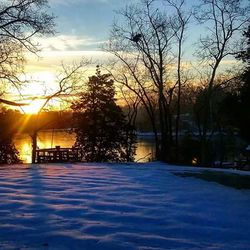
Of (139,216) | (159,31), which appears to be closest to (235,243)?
(139,216)

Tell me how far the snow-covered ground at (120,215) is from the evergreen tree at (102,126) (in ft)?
108

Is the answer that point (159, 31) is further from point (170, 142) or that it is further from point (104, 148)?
point (104, 148)

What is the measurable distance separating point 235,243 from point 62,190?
494cm

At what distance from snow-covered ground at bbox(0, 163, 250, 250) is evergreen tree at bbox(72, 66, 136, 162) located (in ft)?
108

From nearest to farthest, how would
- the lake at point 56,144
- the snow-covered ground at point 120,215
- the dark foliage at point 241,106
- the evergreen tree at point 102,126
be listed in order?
the snow-covered ground at point 120,215 → the dark foliage at point 241,106 → the evergreen tree at point 102,126 → the lake at point 56,144

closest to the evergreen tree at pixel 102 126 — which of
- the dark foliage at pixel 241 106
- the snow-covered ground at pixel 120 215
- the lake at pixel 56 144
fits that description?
the lake at pixel 56 144

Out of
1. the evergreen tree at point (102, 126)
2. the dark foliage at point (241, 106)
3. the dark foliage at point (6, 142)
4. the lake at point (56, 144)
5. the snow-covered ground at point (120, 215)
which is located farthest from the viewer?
the lake at point (56, 144)

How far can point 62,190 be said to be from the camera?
10219 mm

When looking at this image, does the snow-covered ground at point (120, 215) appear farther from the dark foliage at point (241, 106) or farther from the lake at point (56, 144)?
the lake at point (56, 144)

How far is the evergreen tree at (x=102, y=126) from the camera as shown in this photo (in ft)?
148

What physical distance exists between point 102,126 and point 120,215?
37.4 meters

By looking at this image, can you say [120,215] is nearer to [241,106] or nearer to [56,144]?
[241,106]

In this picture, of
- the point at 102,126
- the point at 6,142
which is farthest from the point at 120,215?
the point at 102,126

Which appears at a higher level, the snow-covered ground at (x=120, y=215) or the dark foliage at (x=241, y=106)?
the dark foliage at (x=241, y=106)
